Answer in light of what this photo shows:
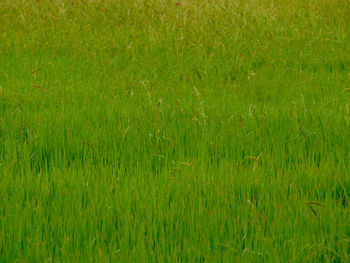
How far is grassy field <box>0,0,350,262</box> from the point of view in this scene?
95.9 inches

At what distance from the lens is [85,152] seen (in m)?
3.60

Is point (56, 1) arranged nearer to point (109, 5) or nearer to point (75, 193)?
point (109, 5)

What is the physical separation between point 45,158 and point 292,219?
185cm

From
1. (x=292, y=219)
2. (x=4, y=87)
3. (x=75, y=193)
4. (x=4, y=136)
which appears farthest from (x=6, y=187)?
(x=4, y=87)

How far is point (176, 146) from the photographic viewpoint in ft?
12.2

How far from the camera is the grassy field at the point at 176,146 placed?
244cm

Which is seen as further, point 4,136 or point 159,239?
point 4,136

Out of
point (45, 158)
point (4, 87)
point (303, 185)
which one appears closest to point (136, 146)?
point (45, 158)

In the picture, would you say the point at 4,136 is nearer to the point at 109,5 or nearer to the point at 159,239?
the point at 159,239

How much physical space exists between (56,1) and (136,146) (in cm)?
699

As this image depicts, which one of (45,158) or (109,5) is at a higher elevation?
(109,5)

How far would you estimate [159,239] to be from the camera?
2.43 m

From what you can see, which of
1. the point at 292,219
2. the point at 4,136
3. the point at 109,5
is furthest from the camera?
Answer: the point at 109,5

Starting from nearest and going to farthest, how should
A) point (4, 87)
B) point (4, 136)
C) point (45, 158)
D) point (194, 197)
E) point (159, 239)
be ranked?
point (159, 239), point (194, 197), point (45, 158), point (4, 136), point (4, 87)
